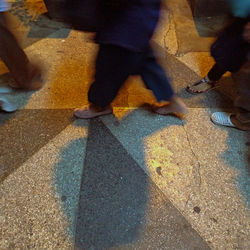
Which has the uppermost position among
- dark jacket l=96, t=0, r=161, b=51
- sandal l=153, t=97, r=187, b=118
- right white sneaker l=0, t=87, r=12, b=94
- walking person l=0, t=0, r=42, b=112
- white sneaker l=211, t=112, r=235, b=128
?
dark jacket l=96, t=0, r=161, b=51

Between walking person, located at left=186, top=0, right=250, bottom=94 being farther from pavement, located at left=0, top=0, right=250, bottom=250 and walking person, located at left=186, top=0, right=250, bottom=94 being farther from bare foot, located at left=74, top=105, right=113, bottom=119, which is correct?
bare foot, located at left=74, top=105, right=113, bottom=119

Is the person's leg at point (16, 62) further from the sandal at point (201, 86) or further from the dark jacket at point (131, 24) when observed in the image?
the sandal at point (201, 86)

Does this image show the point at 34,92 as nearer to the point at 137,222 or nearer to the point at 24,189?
the point at 24,189

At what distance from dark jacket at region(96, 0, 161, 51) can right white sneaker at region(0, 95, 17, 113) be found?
77cm

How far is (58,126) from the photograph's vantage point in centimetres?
121

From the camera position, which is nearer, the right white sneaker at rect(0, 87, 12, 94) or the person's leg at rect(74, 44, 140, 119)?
the person's leg at rect(74, 44, 140, 119)

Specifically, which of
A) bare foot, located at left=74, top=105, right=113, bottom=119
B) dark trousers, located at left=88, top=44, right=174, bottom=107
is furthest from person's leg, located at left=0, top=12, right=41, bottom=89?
dark trousers, located at left=88, top=44, right=174, bottom=107

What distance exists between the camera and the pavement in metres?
0.89

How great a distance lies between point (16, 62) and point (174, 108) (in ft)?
3.30

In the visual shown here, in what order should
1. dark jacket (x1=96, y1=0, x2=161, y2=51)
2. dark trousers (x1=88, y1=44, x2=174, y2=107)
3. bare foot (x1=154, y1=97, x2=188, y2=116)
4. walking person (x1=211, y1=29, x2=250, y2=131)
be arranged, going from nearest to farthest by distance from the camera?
dark jacket (x1=96, y1=0, x2=161, y2=51)
dark trousers (x1=88, y1=44, x2=174, y2=107)
walking person (x1=211, y1=29, x2=250, y2=131)
bare foot (x1=154, y1=97, x2=188, y2=116)

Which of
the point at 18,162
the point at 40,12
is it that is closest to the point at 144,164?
the point at 18,162

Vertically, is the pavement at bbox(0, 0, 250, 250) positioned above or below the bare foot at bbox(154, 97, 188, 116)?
below

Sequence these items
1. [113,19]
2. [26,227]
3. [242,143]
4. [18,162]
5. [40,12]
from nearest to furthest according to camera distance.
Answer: [113,19]
[26,227]
[18,162]
[242,143]
[40,12]

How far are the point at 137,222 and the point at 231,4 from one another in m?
1.07
